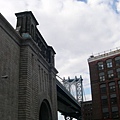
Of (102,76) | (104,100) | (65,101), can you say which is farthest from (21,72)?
(65,101)

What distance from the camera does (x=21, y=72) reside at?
3434 cm

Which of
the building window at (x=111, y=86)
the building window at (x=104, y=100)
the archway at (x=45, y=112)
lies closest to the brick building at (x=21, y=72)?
the archway at (x=45, y=112)

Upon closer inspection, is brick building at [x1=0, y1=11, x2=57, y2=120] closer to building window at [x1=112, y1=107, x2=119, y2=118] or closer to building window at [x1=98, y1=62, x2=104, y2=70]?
building window at [x1=112, y1=107, x2=119, y2=118]

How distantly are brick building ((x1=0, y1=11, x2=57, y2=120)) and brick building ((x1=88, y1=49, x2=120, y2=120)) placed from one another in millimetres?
28095

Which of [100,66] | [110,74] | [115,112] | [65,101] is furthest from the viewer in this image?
[65,101]

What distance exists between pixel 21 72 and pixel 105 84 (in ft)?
137

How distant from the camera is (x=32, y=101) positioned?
115 feet

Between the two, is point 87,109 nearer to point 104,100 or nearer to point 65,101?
point 65,101

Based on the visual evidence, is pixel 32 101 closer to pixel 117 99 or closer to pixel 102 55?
pixel 117 99

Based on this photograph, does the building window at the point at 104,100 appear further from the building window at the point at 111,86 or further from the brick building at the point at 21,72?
the brick building at the point at 21,72

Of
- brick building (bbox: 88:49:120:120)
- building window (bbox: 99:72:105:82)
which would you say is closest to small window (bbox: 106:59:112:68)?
brick building (bbox: 88:49:120:120)

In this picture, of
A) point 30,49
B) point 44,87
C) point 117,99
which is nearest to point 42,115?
point 44,87

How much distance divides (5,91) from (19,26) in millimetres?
12797

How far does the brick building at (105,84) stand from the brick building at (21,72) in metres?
28.1
